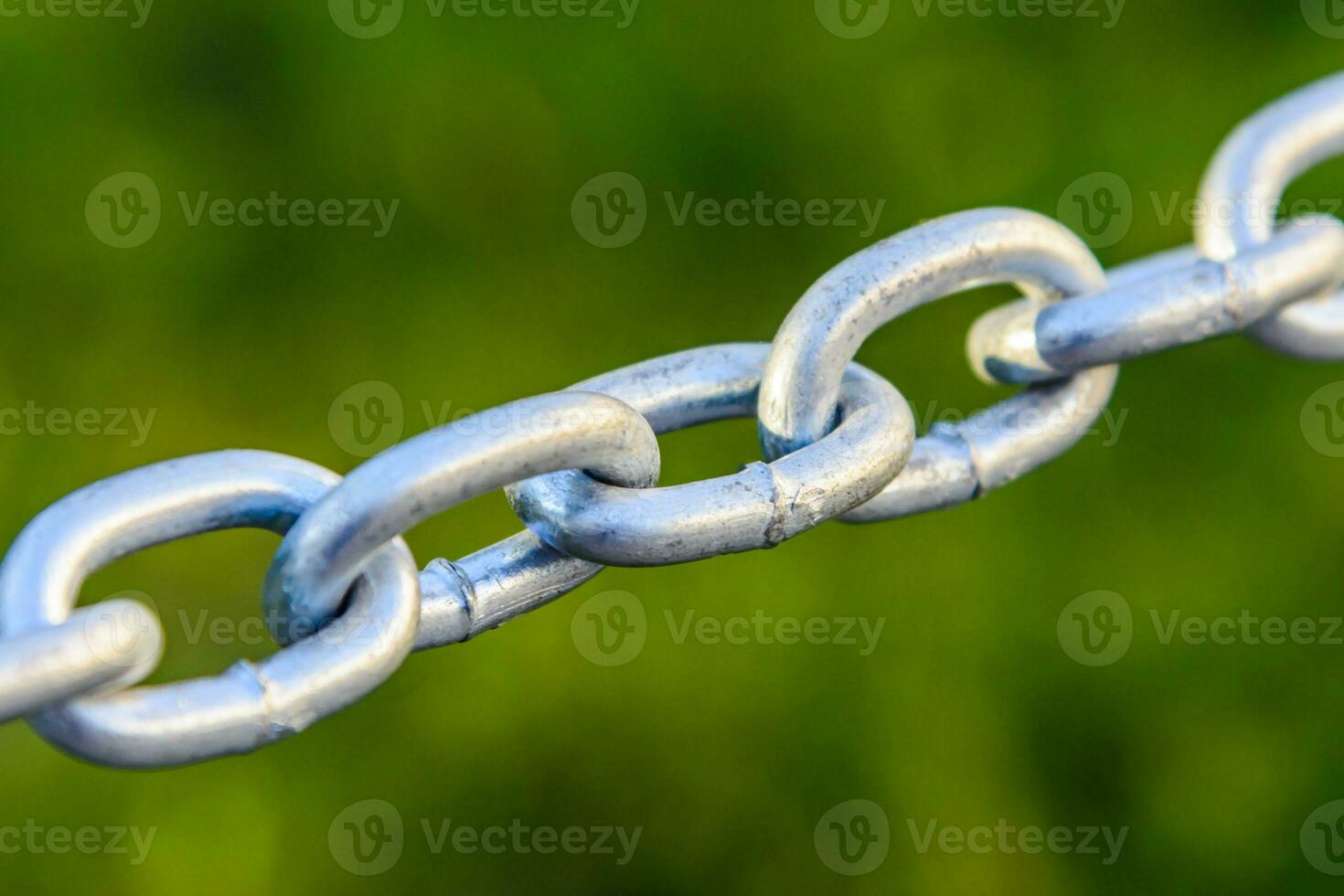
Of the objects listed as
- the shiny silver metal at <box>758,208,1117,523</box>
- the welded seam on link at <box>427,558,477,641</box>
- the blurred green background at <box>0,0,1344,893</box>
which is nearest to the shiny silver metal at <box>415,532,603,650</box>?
the welded seam on link at <box>427,558,477,641</box>

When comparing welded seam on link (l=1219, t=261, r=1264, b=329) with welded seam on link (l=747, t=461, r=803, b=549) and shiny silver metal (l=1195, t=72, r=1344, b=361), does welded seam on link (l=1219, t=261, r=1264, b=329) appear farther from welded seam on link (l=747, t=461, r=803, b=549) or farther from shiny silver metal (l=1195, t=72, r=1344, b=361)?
welded seam on link (l=747, t=461, r=803, b=549)

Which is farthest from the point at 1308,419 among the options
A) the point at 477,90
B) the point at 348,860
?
the point at 348,860

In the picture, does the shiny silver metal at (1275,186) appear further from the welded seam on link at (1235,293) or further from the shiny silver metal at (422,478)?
the shiny silver metal at (422,478)

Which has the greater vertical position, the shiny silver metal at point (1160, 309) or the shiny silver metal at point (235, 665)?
the shiny silver metal at point (1160, 309)

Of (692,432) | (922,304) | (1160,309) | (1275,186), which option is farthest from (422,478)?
(692,432)

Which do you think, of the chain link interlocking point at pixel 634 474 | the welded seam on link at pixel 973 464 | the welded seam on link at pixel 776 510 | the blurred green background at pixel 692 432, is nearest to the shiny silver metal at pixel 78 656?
the chain link interlocking point at pixel 634 474

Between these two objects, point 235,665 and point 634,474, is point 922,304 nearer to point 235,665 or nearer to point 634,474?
point 634,474

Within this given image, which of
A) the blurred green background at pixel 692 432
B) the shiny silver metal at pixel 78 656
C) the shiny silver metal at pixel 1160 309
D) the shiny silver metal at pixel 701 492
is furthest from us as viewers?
the blurred green background at pixel 692 432
